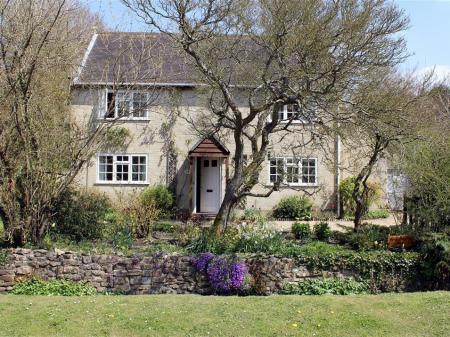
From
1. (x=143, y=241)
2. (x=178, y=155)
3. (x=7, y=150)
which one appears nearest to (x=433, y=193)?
(x=143, y=241)

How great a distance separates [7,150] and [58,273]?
2.92m

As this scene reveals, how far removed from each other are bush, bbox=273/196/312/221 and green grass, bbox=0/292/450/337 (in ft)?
39.5

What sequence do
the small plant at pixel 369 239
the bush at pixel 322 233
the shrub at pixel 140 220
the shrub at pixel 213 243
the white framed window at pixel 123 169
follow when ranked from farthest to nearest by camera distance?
the white framed window at pixel 123 169
the bush at pixel 322 233
the shrub at pixel 140 220
the small plant at pixel 369 239
the shrub at pixel 213 243

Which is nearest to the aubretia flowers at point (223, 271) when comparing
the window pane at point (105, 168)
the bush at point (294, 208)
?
the bush at point (294, 208)

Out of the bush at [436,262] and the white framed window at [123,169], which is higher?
the white framed window at [123,169]

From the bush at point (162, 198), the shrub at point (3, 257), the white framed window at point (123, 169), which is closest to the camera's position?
the shrub at point (3, 257)

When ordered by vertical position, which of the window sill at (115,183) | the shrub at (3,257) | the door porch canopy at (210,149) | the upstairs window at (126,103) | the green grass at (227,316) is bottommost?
the green grass at (227,316)

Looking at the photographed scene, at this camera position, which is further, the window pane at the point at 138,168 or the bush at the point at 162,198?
the window pane at the point at 138,168

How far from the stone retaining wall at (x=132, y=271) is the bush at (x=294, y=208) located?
1076cm

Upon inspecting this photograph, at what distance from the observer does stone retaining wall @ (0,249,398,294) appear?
1047 cm

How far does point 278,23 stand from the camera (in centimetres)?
1060

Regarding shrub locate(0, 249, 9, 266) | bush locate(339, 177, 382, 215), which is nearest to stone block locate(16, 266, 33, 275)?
shrub locate(0, 249, 9, 266)

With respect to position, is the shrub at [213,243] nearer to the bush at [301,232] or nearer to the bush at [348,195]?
the bush at [301,232]

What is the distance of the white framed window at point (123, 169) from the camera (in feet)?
72.9
